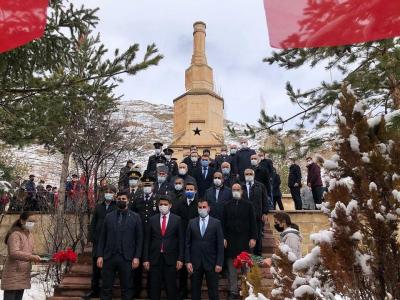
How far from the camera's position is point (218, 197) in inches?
334

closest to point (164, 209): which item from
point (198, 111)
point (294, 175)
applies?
point (294, 175)

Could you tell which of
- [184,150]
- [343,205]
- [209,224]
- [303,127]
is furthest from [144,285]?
[184,150]

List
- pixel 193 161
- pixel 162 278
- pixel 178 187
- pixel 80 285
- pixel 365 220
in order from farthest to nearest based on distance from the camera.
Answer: pixel 193 161, pixel 178 187, pixel 80 285, pixel 162 278, pixel 365 220

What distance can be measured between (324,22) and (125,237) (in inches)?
204

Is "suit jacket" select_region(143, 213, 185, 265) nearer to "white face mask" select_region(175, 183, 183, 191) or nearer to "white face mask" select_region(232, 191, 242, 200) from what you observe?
"white face mask" select_region(232, 191, 242, 200)

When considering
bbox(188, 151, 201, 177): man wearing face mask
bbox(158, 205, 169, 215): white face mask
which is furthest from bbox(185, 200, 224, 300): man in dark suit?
bbox(188, 151, 201, 177): man wearing face mask

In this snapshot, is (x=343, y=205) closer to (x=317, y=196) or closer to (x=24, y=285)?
(x=24, y=285)

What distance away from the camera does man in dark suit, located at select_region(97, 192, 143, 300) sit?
7105 mm

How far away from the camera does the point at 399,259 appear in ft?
7.92

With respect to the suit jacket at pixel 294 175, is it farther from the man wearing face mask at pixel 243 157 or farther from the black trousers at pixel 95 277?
the black trousers at pixel 95 277

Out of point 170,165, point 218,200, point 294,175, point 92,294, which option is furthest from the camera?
point 294,175

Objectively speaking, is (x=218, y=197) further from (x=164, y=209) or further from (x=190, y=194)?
(x=164, y=209)

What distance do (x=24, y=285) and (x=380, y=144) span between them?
5648 mm

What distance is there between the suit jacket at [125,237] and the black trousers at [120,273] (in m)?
0.08
